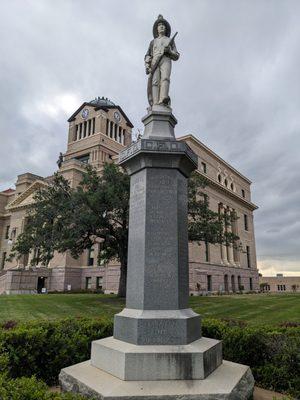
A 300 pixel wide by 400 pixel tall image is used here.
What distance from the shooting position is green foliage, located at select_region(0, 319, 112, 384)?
6566 mm

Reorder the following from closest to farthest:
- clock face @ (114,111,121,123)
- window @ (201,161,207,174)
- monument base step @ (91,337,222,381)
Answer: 1. monument base step @ (91,337,222,381)
2. window @ (201,161,207,174)
3. clock face @ (114,111,121,123)

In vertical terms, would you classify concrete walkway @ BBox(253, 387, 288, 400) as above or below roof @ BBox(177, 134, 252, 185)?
below

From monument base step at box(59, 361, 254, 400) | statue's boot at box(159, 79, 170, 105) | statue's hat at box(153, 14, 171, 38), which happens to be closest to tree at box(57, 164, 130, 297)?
statue's hat at box(153, 14, 171, 38)

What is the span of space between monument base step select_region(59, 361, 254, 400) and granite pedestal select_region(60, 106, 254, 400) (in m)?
0.01

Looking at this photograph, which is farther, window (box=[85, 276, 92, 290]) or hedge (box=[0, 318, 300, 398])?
window (box=[85, 276, 92, 290])

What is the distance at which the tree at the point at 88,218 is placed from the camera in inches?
969

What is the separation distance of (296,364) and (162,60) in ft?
24.1

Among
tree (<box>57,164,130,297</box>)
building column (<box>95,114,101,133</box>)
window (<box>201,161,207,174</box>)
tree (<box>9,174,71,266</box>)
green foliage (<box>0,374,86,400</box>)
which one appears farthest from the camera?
building column (<box>95,114,101,133</box>)

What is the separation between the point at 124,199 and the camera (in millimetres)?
25906

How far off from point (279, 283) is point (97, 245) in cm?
4854

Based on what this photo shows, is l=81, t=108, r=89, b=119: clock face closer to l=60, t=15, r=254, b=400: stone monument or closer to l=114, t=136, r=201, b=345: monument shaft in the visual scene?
l=60, t=15, r=254, b=400: stone monument

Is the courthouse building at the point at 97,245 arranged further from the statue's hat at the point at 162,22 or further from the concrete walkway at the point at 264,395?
the concrete walkway at the point at 264,395

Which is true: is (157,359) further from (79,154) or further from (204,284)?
(79,154)

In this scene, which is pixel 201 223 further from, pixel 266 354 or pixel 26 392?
pixel 26 392
